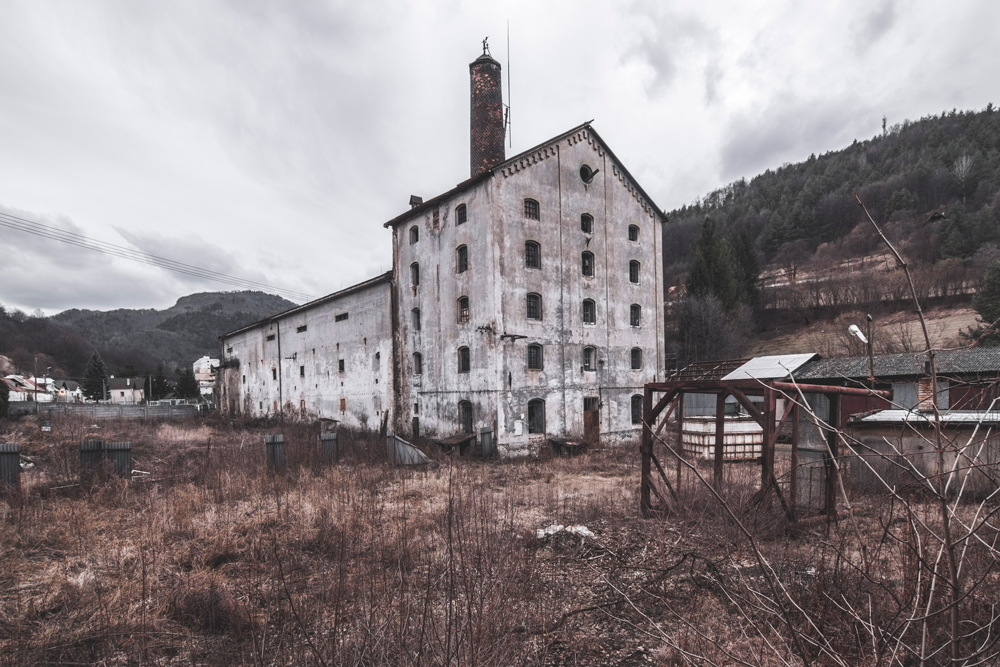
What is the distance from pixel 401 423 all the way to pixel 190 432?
1058cm

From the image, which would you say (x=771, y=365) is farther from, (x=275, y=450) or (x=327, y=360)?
(x=327, y=360)

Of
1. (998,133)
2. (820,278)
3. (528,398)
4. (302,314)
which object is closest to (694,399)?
(528,398)

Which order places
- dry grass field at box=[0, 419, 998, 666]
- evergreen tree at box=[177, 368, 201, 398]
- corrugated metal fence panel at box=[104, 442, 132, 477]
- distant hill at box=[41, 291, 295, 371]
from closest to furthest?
dry grass field at box=[0, 419, 998, 666] < corrugated metal fence panel at box=[104, 442, 132, 477] < evergreen tree at box=[177, 368, 201, 398] < distant hill at box=[41, 291, 295, 371]

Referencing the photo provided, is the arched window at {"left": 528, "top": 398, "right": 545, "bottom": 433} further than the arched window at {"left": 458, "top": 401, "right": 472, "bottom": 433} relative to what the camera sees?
No

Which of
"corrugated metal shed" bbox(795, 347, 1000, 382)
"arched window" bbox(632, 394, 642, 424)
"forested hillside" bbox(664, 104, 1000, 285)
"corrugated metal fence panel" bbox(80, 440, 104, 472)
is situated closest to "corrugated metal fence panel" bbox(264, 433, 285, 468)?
"corrugated metal fence panel" bbox(80, 440, 104, 472)

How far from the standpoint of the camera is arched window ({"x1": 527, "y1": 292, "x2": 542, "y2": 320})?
19.9 m

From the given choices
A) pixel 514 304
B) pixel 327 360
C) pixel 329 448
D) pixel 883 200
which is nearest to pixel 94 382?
pixel 327 360

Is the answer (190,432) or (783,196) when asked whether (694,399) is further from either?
(783,196)

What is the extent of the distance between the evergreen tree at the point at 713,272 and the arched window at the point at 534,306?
1044 inches

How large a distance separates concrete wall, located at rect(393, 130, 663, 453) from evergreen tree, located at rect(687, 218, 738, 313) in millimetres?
20820

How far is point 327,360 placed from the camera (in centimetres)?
2794

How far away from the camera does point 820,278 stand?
5741cm

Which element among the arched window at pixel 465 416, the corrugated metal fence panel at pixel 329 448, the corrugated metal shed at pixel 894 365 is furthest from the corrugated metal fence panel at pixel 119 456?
the corrugated metal shed at pixel 894 365

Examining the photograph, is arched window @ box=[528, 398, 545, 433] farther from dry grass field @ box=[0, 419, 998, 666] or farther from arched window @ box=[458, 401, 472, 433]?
dry grass field @ box=[0, 419, 998, 666]
